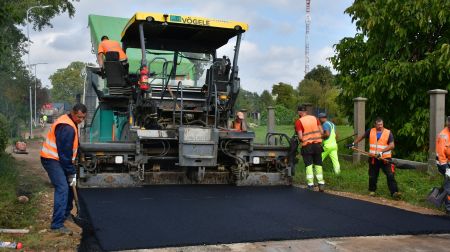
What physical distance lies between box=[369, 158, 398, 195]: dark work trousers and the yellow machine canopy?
3012mm

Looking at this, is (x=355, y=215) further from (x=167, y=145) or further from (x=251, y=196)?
(x=167, y=145)

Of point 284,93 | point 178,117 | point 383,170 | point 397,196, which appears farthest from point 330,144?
point 284,93

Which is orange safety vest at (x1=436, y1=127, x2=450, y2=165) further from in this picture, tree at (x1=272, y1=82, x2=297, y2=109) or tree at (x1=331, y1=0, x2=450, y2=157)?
tree at (x1=272, y1=82, x2=297, y2=109)

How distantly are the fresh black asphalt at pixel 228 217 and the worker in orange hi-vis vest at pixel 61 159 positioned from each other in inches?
15.4

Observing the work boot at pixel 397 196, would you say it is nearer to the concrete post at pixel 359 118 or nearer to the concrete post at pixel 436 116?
the concrete post at pixel 436 116

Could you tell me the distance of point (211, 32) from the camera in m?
8.73

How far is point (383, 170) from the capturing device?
26.3ft

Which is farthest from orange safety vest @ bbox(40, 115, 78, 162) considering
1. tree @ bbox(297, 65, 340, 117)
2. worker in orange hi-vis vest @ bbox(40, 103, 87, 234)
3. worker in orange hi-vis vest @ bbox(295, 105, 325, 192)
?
tree @ bbox(297, 65, 340, 117)

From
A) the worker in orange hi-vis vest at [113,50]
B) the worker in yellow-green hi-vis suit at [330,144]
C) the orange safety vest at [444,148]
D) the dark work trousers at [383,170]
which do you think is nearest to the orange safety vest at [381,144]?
the dark work trousers at [383,170]

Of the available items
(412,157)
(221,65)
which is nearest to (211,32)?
(221,65)

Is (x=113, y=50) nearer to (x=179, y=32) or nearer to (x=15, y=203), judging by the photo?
(x=179, y=32)

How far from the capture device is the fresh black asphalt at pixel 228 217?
501cm

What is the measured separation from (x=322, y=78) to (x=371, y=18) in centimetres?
3517

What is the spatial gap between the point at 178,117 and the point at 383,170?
3347 millimetres
